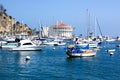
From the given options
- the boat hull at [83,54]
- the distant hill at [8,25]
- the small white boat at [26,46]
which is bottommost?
the boat hull at [83,54]

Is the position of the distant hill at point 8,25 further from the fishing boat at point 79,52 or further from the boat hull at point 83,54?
the fishing boat at point 79,52

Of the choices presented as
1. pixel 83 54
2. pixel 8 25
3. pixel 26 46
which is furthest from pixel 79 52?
pixel 8 25

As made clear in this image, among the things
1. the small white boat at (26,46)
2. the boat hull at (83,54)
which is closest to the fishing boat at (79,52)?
the boat hull at (83,54)

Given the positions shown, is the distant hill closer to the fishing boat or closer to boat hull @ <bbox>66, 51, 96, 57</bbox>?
boat hull @ <bbox>66, 51, 96, 57</bbox>

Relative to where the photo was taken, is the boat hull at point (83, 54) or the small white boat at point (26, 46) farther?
the small white boat at point (26, 46)

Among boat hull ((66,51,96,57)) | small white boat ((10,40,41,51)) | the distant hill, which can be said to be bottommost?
boat hull ((66,51,96,57))

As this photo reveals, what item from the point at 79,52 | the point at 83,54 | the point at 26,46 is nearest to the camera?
the point at 79,52

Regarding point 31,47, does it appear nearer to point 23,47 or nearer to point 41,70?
point 23,47

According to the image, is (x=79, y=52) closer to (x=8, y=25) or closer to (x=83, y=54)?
(x=83, y=54)

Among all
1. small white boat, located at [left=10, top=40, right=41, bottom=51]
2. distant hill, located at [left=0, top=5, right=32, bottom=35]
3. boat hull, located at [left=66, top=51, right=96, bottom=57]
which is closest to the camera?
boat hull, located at [left=66, top=51, right=96, bottom=57]

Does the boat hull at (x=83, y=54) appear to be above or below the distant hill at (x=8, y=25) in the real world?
below

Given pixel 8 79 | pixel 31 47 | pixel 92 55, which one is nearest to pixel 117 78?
pixel 8 79

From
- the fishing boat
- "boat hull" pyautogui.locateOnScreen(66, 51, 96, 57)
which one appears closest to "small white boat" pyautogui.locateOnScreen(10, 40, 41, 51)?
the fishing boat

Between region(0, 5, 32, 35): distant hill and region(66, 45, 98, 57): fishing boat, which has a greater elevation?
region(0, 5, 32, 35): distant hill
